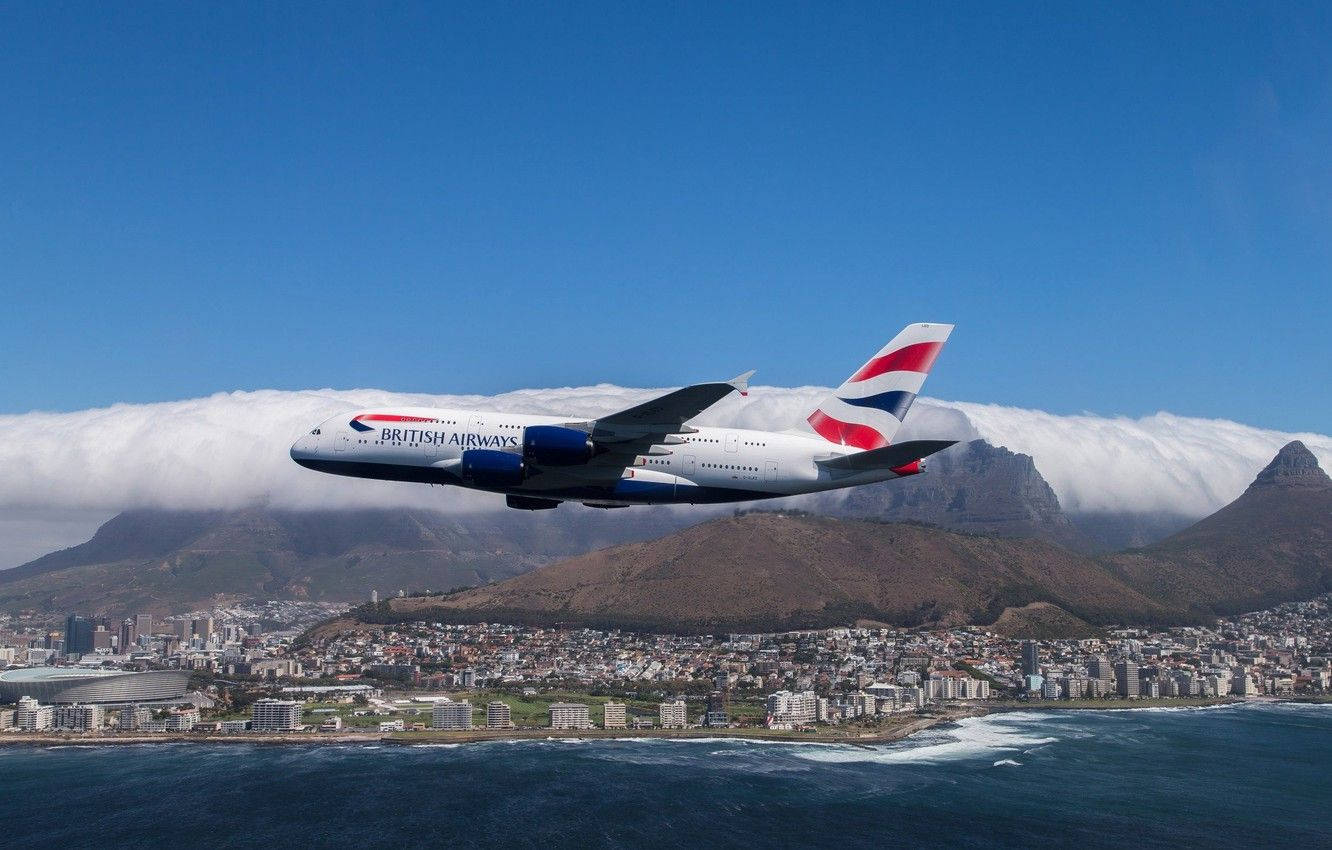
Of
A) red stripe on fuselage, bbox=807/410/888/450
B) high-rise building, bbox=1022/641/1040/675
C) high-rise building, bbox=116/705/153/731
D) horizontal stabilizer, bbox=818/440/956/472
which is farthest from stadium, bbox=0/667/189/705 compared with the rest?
horizontal stabilizer, bbox=818/440/956/472

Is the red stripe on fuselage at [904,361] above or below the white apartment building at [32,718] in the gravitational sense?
above

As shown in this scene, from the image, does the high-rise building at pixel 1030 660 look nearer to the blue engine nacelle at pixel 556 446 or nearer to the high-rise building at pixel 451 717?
the high-rise building at pixel 451 717

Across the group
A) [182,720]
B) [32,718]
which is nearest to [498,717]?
[182,720]

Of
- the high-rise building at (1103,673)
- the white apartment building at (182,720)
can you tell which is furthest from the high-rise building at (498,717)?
the high-rise building at (1103,673)

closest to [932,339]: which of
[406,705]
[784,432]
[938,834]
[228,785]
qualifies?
[784,432]

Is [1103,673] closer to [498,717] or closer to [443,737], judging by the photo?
[498,717]

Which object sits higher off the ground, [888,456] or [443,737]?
[888,456]
